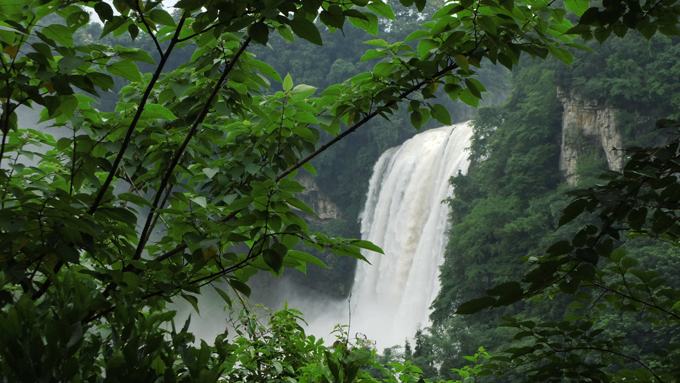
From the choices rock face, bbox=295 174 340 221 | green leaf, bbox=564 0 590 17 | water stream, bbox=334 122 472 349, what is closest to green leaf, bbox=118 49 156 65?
green leaf, bbox=564 0 590 17

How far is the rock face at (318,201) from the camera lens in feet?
79.4

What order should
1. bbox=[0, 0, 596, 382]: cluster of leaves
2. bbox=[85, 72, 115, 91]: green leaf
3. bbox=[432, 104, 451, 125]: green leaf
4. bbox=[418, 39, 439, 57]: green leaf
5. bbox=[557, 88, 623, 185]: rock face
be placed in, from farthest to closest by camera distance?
bbox=[557, 88, 623, 185]: rock face < bbox=[432, 104, 451, 125]: green leaf < bbox=[418, 39, 439, 57]: green leaf < bbox=[85, 72, 115, 91]: green leaf < bbox=[0, 0, 596, 382]: cluster of leaves

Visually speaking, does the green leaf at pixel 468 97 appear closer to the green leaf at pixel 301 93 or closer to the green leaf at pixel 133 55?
the green leaf at pixel 301 93

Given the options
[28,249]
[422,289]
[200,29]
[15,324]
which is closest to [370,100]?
[200,29]

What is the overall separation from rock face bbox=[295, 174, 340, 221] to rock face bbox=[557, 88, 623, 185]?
495 inches

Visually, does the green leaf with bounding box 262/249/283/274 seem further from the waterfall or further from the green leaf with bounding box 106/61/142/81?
the waterfall

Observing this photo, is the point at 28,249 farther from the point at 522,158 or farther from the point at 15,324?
the point at 522,158

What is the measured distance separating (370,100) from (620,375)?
768mm

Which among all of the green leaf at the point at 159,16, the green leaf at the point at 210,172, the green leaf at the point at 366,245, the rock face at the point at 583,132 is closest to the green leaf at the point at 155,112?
the green leaf at the point at 159,16

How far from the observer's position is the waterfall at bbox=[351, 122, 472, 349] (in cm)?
1477

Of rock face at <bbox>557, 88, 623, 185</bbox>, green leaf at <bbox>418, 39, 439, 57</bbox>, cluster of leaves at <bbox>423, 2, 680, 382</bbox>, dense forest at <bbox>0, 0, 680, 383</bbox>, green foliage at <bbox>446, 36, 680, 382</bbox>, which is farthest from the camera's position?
rock face at <bbox>557, 88, 623, 185</bbox>

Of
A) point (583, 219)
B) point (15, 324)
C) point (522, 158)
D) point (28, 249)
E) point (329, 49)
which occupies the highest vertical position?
point (329, 49)

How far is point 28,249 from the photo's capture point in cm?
86

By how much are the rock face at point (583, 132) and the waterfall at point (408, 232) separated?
2765 mm
